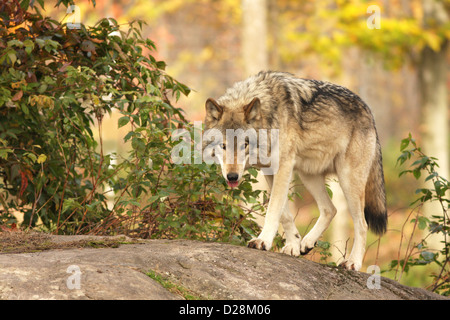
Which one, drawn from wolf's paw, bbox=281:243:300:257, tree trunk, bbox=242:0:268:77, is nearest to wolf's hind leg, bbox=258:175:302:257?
wolf's paw, bbox=281:243:300:257

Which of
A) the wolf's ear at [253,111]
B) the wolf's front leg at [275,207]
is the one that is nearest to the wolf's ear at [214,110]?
the wolf's ear at [253,111]

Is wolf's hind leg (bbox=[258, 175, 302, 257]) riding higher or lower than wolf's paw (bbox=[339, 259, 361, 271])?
higher

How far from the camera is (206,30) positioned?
30.2m

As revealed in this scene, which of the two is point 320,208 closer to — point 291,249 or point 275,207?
point 291,249

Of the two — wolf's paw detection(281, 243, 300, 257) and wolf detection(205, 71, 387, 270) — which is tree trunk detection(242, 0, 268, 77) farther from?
wolf's paw detection(281, 243, 300, 257)

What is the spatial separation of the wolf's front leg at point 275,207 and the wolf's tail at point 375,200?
112 cm

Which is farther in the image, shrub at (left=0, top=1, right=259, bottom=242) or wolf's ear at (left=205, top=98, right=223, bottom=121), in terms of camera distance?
shrub at (left=0, top=1, right=259, bottom=242)

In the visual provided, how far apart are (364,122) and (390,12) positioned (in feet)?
47.3

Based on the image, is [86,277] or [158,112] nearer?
[86,277]

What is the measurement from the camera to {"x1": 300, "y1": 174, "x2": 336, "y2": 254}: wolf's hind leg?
219 inches

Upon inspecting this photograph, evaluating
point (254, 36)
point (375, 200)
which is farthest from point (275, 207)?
point (254, 36)
